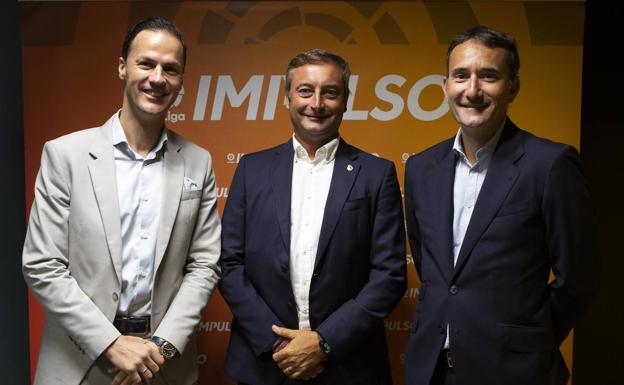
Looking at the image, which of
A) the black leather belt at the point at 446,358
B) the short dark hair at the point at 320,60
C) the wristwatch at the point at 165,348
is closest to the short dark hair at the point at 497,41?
the short dark hair at the point at 320,60

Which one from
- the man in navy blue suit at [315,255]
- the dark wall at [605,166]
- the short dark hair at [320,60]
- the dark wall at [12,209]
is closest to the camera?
the man in navy blue suit at [315,255]

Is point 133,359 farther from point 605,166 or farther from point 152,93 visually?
point 605,166

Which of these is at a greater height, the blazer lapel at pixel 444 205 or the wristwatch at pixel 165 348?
the blazer lapel at pixel 444 205

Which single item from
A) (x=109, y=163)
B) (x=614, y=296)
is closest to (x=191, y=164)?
(x=109, y=163)

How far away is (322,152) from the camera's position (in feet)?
8.43

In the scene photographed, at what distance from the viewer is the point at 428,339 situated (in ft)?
7.44

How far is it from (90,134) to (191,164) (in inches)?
16.2

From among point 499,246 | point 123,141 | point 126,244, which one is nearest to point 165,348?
point 126,244

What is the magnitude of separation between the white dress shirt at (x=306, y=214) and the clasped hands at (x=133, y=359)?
61cm

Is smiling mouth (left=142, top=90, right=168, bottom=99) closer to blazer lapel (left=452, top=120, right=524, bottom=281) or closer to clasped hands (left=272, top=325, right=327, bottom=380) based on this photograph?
clasped hands (left=272, top=325, right=327, bottom=380)

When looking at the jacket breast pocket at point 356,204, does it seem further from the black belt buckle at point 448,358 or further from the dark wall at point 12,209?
the dark wall at point 12,209

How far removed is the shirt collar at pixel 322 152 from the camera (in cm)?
257

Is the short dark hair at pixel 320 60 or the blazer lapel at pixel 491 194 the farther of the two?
the short dark hair at pixel 320 60

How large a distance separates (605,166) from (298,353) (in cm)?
212
